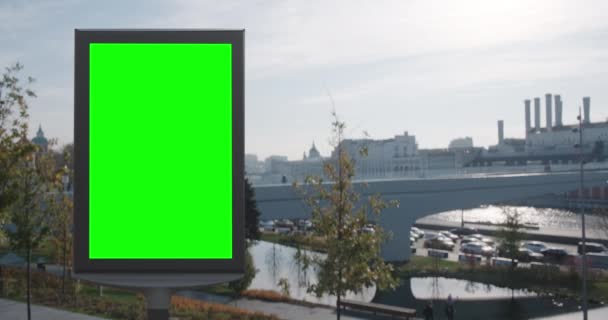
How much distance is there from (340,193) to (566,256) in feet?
82.5

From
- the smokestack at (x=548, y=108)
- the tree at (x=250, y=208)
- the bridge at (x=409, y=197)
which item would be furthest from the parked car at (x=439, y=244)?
the smokestack at (x=548, y=108)

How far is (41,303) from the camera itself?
54.7 feet

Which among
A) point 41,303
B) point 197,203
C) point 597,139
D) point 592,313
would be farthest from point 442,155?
point 197,203

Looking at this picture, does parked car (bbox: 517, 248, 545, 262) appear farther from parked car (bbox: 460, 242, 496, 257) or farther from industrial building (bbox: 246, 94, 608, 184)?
industrial building (bbox: 246, 94, 608, 184)

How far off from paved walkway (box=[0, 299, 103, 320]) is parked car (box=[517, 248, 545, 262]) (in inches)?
927

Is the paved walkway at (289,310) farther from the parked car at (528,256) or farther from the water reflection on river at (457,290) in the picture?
the parked car at (528,256)

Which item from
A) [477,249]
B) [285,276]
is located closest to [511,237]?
[477,249]

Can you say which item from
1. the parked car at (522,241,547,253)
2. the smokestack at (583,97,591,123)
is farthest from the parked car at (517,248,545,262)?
the smokestack at (583,97,591,123)

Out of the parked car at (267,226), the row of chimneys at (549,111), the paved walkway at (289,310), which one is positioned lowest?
the parked car at (267,226)

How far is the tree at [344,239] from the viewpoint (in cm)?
1117

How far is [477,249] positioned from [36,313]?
91.4 feet

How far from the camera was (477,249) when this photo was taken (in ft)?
120

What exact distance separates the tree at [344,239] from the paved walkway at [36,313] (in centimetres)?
681

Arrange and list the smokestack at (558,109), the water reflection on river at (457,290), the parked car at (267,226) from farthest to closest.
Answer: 1. the smokestack at (558,109)
2. the parked car at (267,226)
3. the water reflection on river at (457,290)
